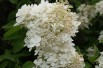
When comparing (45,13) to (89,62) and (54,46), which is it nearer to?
(54,46)

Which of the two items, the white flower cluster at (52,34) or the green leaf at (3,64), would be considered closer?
the white flower cluster at (52,34)

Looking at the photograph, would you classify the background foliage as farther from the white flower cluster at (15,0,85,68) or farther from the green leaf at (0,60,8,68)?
the white flower cluster at (15,0,85,68)

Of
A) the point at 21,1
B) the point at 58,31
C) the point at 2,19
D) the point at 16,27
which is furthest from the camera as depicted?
the point at 2,19

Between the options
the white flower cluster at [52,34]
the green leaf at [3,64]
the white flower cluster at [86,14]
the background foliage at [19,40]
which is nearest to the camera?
the white flower cluster at [52,34]

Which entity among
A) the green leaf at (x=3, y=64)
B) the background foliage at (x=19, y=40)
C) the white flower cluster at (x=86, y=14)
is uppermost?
the white flower cluster at (x=86, y=14)

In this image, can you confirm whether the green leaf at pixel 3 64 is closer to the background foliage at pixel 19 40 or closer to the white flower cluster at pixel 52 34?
the background foliage at pixel 19 40

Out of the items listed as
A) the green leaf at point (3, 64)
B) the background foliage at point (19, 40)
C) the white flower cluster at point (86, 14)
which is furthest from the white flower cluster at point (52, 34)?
the white flower cluster at point (86, 14)

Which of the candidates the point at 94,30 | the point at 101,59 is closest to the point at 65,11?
the point at 101,59

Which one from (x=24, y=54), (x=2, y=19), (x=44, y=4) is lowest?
(x=24, y=54)

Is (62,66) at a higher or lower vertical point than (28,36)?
lower
